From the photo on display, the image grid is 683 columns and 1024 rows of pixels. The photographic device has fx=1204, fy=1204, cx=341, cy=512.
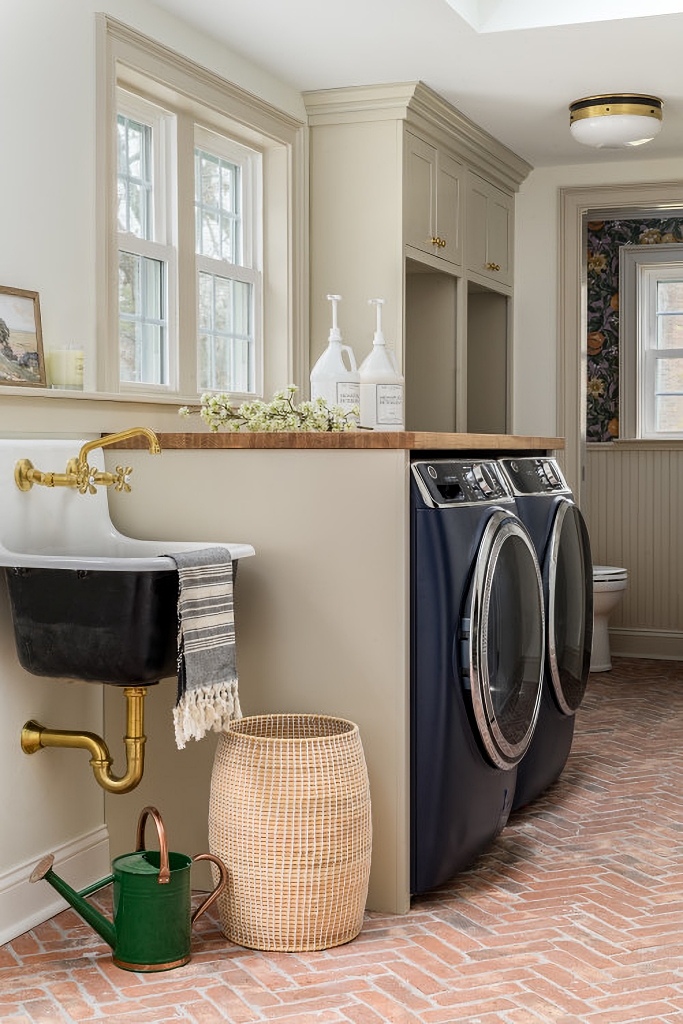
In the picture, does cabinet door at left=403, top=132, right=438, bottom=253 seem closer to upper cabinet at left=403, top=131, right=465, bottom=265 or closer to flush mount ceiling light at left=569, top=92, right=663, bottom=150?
upper cabinet at left=403, top=131, right=465, bottom=265

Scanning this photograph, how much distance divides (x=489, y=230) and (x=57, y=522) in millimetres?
3292

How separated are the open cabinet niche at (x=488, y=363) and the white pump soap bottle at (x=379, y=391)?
8.42 ft

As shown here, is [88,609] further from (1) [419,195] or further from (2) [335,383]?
(1) [419,195]

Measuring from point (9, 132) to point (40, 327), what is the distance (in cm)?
48

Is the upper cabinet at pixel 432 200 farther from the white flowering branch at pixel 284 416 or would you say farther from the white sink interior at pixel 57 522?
the white sink interior at pixel 57 522

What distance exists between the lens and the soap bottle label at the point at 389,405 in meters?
3.25

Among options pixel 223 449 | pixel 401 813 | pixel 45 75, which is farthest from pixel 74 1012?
pixel 45 75

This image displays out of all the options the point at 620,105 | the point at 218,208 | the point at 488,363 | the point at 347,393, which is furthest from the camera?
the point at 488,363

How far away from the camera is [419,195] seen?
4.66 m

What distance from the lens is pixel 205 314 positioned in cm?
422

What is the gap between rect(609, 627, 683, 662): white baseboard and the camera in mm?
6195

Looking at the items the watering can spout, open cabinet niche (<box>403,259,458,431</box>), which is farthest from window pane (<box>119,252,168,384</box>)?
the watering can spout

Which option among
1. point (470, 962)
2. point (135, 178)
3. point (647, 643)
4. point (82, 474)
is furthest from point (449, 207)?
point (470, 962)

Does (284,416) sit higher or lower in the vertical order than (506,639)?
higher
